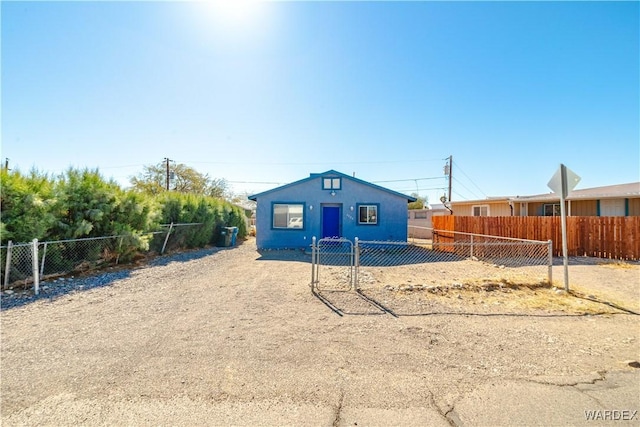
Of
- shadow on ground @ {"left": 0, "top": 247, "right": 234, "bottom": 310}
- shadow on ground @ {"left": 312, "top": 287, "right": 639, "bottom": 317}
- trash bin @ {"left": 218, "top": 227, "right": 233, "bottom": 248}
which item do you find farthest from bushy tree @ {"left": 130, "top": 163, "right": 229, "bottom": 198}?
shadow on ground @ {"left": 312, "top": 287, "right": 639, "bottom": 317}

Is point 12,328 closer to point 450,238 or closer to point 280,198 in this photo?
point 280,198

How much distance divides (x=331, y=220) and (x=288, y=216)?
2.09 meters

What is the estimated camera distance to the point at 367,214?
13.4 metres

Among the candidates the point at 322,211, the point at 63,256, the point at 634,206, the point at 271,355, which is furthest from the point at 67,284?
the point at 634,206

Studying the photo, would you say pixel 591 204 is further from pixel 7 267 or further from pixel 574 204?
pixel 7 267

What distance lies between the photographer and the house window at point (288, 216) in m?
13.4

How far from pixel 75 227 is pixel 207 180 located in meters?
27.3

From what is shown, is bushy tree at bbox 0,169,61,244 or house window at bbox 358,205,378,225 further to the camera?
house window at bbox 358,205,378,225

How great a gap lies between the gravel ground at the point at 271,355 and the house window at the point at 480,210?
1500cm

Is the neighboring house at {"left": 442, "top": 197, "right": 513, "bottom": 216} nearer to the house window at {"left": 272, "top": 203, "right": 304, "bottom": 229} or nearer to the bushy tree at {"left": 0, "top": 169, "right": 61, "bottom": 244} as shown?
the house window at {"left": 272, "top": 203, "right": 304, "bottom": 229}

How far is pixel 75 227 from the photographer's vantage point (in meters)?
7.46

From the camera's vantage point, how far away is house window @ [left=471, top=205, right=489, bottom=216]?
A: 1964cm

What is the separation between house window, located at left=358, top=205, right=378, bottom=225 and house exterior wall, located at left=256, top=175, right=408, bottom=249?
155mm

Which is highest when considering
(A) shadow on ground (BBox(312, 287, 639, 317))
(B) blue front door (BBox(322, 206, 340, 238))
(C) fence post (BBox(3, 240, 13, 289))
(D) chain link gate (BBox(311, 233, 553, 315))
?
(B) blue front door (BBox(322, 206, 340, 238))
